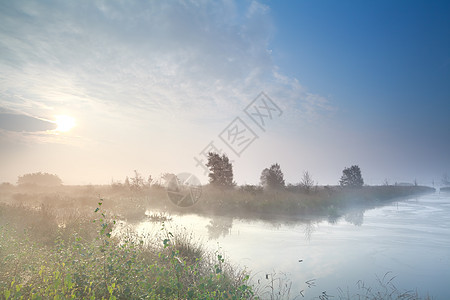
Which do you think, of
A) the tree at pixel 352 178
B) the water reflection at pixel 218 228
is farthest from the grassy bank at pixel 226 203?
the tree at pixel 352 178

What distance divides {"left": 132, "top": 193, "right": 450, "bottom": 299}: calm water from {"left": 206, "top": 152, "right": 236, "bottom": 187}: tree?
61.5ft

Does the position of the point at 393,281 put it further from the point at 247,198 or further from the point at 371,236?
the point at 247,198

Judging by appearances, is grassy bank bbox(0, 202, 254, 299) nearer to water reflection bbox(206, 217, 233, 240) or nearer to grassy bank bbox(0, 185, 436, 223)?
water reflection bbox(206, 217, 233, 240)

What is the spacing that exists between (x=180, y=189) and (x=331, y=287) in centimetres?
2033

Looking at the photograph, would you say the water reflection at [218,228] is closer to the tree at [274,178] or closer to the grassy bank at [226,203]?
the grassy bank at [226,203]

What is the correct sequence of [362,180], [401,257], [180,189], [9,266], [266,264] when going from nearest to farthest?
[9,266]
[266,264]
[401,257]
[180,189]
[362,180]

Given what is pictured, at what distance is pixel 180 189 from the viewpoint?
25.5 meters

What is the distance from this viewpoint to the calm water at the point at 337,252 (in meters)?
6.74

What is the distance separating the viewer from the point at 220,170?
3472 centimetres

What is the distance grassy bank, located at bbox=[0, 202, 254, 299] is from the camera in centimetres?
398

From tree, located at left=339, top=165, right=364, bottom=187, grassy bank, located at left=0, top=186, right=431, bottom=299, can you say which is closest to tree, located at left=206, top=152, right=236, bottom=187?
grassy bank, located at left=0, top=186, right=431, bottom=299

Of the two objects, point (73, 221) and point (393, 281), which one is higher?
point (73, 221)

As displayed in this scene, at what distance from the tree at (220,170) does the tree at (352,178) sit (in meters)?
22.1

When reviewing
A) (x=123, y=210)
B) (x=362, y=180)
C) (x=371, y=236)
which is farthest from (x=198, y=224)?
(x=362, y=180)
